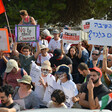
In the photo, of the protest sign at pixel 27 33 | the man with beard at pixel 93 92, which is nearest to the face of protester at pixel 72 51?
the protest sign at pixel 27 33

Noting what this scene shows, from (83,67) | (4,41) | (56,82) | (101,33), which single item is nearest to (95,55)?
(101,33)

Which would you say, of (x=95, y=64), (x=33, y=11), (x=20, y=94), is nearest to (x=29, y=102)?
(x=20, y=94)

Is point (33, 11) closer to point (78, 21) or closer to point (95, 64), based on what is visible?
point (78, 21)

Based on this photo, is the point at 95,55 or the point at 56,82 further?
the point at 95,55

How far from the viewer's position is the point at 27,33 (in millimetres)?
8484

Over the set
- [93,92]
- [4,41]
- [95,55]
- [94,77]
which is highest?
[4,41]

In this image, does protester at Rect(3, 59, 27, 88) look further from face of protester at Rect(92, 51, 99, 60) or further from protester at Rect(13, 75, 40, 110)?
face of protester at Rect(92, 51, 99, 60)

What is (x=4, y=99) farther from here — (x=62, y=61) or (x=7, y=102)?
(x=62, y=61)

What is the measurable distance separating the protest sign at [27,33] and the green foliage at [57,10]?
7288 millimetres

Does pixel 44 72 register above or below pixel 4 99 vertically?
above

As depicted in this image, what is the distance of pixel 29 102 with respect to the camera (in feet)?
19.2

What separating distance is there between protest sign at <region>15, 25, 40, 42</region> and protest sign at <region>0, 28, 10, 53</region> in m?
0.41

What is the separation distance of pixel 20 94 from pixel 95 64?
2341 millimetres

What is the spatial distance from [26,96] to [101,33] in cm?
231
